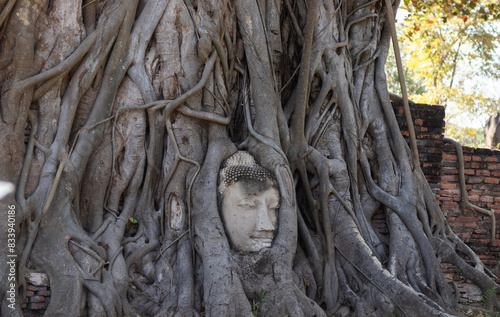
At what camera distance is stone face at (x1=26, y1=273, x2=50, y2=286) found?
345cm

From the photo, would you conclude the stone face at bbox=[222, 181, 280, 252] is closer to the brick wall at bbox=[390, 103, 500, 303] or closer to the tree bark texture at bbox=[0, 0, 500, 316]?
the tree bark texture at bbox=[0, 0, 500, 316]

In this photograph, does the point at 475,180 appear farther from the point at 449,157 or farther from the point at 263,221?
the point at 263,221

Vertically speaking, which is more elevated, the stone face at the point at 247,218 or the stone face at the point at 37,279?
the stone face at the point at 247,218

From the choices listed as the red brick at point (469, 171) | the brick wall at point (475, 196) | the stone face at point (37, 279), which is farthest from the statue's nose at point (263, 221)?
the red brick at point (469, 171)

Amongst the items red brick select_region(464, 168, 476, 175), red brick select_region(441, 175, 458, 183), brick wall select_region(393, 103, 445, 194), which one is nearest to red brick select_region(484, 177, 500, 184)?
red brick select_region(464, 168, 476, 175)

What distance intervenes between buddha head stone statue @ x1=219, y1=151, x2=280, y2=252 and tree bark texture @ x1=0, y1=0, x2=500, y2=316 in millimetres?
82

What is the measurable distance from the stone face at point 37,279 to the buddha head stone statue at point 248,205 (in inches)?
47.1

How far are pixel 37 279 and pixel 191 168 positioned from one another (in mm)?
1269

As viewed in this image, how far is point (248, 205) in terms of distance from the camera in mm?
3803

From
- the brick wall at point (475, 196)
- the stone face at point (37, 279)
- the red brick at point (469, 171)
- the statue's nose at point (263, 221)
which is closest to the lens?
the stone face at point (37, 279)

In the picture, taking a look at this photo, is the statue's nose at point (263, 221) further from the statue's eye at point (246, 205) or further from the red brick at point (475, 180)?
the red brick at point (475, 180)

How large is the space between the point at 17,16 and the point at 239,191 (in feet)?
6.15

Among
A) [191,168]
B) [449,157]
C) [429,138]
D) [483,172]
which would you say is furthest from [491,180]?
[191,168]

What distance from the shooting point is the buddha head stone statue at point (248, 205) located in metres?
3.75
